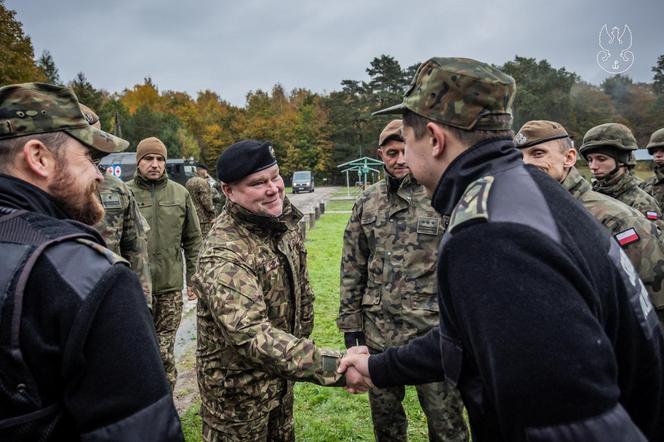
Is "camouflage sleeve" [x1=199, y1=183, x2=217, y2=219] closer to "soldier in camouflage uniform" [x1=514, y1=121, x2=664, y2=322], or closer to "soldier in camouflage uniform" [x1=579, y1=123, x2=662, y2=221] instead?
"soldier in camouflage uniform" [x1=579, y1=123, x2=662, y2=221]

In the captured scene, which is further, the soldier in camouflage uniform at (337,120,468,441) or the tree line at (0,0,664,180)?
the tree line at (0,0,664,180)

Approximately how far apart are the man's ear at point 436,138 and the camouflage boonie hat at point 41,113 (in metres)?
1.19

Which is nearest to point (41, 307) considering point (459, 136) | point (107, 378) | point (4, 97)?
point (107, 378)

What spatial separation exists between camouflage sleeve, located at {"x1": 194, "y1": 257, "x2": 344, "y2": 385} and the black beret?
58 centimetres

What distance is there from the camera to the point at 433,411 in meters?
3.36

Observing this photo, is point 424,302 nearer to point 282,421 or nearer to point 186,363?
point 282,421

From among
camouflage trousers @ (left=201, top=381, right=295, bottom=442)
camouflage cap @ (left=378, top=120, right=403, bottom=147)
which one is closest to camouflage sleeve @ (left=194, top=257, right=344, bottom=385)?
camouflage trousers @ (left=201, top=381, right=295, bottom=442)

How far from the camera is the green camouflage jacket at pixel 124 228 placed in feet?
13.2

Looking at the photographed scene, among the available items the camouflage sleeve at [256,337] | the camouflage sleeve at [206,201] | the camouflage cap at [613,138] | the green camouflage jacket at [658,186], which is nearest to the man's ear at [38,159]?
the camouflage sleeve at [256,337]

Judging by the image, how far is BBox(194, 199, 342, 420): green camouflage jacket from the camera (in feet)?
7.91

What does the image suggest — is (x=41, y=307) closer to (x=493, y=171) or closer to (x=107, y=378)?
(x=107, y=378)

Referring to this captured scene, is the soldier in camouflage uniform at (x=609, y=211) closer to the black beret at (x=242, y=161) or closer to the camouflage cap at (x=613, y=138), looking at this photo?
the camouflage cap at (x=613, y=138)

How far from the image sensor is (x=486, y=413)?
1.51 meters

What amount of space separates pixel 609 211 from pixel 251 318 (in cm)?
244
